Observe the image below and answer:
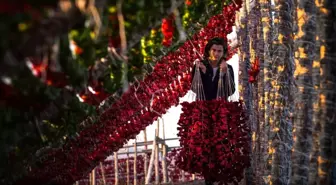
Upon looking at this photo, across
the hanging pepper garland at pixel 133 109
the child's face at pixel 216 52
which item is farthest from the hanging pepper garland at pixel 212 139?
the hanging pepper garland at pixel 133 109

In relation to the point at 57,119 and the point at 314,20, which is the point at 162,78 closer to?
the point at 57,119

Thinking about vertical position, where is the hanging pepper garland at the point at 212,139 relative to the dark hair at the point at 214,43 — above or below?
below

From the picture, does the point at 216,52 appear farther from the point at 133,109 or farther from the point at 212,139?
the point at 133,109

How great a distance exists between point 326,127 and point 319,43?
0.59 metres

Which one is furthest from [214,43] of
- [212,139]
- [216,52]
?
[212,139]

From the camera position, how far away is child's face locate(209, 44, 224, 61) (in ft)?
22.7

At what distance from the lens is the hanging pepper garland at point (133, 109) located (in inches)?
340

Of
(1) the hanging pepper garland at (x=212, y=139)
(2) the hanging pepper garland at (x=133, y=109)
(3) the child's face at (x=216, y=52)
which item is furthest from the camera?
(2) the hanging pepper garland at (x=133, y=109)

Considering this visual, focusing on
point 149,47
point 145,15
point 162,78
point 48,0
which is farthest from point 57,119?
point 162,78

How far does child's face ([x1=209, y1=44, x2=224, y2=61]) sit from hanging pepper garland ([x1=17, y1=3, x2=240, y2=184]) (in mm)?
1505

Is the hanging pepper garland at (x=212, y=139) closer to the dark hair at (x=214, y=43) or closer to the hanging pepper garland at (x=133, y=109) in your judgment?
the dark hair at (x=214, y=43)

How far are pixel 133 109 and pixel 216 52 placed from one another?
10.1 feet

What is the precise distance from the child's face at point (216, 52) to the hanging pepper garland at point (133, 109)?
1.51m

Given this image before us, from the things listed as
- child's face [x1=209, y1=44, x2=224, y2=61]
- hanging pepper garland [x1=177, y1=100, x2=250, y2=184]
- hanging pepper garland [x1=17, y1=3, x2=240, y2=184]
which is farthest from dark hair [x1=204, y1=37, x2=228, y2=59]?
hanging pepper garland [x1=17, y1=3, x2=240, y2=184]
